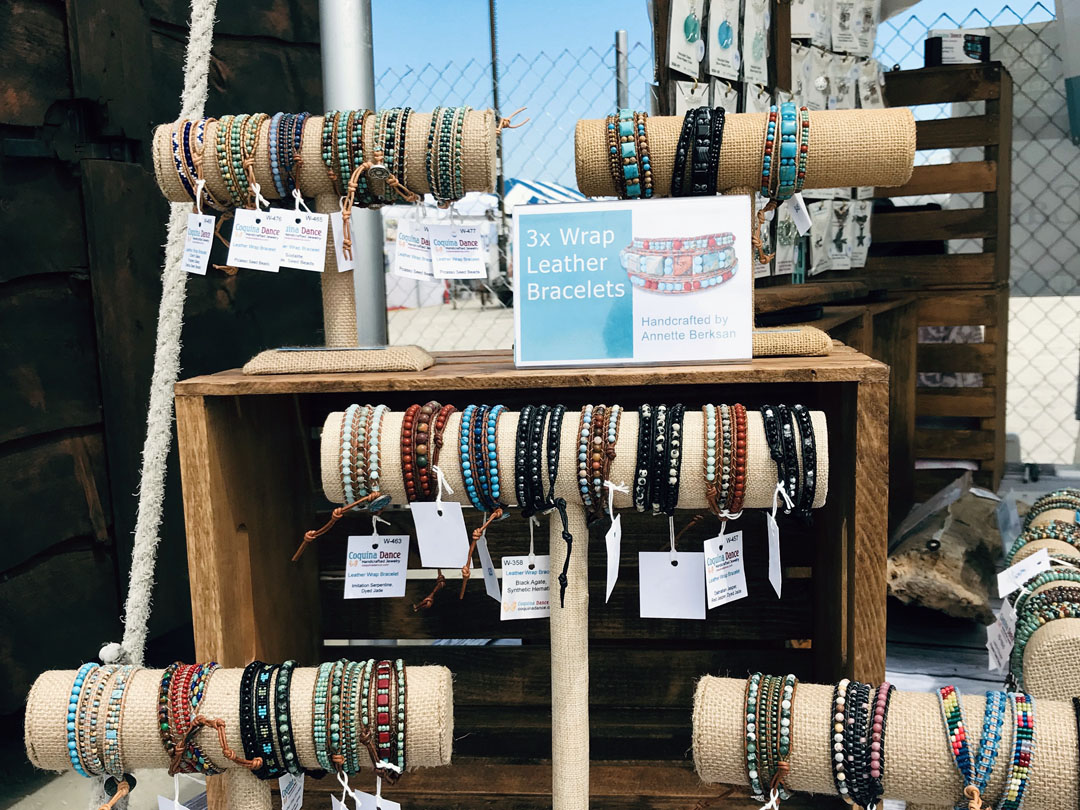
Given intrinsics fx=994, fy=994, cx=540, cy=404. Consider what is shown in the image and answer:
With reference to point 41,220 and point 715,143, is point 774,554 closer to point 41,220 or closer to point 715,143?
point 715,143

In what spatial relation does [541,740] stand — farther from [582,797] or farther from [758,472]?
[758,472]

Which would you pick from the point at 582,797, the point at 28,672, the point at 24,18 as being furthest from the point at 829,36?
the point at 28,672

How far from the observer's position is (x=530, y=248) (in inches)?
47.6

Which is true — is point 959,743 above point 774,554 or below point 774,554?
below

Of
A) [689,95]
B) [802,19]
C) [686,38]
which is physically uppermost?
[802,19]

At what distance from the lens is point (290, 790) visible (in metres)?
1.16

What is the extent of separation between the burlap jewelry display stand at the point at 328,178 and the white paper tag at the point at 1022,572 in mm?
732

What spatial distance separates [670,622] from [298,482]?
2.12 feet

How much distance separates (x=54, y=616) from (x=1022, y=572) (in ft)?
5.15

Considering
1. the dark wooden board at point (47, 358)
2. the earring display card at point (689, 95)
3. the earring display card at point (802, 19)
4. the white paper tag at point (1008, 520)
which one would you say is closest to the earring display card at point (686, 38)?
the earring display card at point (689, 95)

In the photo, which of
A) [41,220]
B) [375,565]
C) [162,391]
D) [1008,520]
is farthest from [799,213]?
[1008,520]

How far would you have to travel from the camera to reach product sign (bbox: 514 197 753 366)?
46.6 inches

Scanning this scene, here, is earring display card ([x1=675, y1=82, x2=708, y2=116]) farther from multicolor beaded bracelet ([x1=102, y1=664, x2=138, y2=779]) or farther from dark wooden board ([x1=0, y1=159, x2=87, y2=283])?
multicolor beaded bracelet ([x1=102, y1=664, x2=138, y2=779])

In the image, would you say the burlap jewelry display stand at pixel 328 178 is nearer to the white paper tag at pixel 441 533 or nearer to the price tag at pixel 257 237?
Answer: the price tag at pixel 257 237
